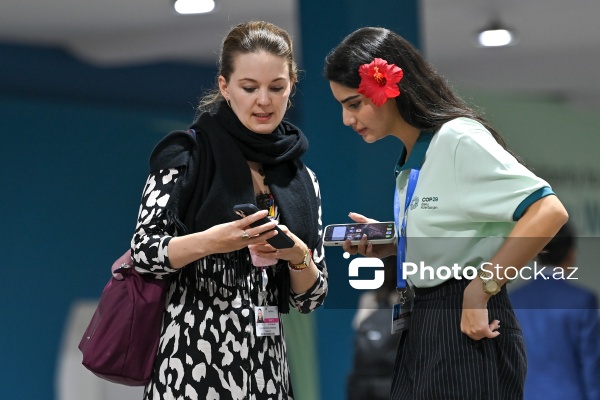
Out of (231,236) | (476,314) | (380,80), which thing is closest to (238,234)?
(231,236)

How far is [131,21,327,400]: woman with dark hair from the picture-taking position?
2557mm

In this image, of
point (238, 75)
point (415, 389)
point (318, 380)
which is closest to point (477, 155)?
point (415, 389)

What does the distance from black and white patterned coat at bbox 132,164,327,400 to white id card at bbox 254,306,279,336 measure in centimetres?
2

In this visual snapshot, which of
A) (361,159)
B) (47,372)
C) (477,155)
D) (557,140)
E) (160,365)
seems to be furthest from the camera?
(47,372)

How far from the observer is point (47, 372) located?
216 inches

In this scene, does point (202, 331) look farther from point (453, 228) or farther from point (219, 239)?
point (453, 228)

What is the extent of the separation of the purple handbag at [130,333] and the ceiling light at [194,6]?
3.27 metres

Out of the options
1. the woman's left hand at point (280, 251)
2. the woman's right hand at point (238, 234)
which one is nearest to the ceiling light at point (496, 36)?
the woman's left hand at point (280, 251)

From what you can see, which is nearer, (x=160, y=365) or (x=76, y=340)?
(x=160, y=365)

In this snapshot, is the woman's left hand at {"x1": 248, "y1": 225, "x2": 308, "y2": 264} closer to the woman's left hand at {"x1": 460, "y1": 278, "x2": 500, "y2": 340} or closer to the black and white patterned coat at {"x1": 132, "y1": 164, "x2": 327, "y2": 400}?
the black and white patterned coat at {"x1": 132, "y1": 164, "x2": 327, "y2": 400}

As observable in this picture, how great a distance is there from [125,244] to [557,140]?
2.50m

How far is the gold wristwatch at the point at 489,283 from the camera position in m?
2.23

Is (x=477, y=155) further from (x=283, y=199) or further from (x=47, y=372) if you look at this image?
(x=47, y=372)

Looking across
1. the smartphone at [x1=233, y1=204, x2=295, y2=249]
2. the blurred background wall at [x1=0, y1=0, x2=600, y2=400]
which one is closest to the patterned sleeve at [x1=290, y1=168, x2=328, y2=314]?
the smartphone at [x1=233, y1=204, x2=295, y2=249]
